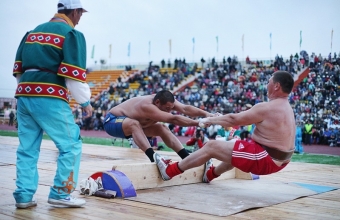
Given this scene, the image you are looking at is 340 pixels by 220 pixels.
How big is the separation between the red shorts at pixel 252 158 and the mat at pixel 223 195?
0.31 m

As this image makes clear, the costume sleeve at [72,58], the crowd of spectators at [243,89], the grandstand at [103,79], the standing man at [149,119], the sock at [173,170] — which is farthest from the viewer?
the grandstand at [103,79]

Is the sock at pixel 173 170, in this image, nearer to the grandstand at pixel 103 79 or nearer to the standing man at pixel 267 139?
the standing man at pixel 267 139

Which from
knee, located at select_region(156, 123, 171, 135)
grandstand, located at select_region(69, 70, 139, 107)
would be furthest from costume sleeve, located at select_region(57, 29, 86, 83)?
grandstand, located at select_region(69, 70, 139, 107)

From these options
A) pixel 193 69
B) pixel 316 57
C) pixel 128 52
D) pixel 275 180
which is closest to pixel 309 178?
pixel 275 180

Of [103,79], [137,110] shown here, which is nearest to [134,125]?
[137,110]

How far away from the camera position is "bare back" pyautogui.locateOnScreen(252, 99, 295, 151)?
4.13 m

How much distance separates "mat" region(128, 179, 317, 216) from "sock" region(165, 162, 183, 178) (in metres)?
0.17

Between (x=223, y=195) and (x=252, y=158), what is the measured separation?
0.54 meters

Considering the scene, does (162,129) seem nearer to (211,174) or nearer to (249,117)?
(211,174)

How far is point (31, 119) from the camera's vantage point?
3494 mm

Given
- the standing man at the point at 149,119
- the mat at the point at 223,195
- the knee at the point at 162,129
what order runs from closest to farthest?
the mat at the point at 223,195 < the standing man at the point at 149,119 < the knee at the point at 162,129

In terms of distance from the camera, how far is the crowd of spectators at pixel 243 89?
1992 centimetres

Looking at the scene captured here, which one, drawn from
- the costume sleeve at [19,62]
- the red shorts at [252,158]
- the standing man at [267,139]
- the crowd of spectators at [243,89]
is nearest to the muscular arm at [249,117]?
the standing man at [267,139]

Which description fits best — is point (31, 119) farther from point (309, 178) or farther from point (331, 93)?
point (331, 93)
